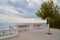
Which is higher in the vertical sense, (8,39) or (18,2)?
(18,2)

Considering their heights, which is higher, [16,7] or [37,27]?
[16,7]

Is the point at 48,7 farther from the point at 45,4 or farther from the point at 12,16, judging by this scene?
the point at 12,16

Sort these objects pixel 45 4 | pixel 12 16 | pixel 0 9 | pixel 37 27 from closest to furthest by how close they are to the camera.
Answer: pixel 0 9 < pixel 12 16 < pixel 45 4 < pixel 37 27

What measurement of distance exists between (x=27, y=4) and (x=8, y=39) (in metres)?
1.40

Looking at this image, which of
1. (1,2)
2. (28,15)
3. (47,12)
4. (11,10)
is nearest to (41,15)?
(47,12)

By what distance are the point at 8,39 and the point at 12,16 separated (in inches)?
32.2

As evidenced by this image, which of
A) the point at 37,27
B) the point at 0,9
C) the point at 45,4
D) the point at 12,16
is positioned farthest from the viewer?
the point at 37,27

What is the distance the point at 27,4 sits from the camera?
16.5ft

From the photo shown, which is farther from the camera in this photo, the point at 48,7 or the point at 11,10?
the point at 48,7

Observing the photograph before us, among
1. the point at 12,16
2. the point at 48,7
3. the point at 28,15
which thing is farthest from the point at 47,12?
the point at 12,16

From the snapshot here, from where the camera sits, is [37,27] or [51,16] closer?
[51,16]

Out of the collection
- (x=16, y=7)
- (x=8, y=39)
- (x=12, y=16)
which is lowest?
(x=8, y=39)

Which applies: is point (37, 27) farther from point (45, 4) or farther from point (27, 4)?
point (27, 4)

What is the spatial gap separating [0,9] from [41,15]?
7.67 ft
